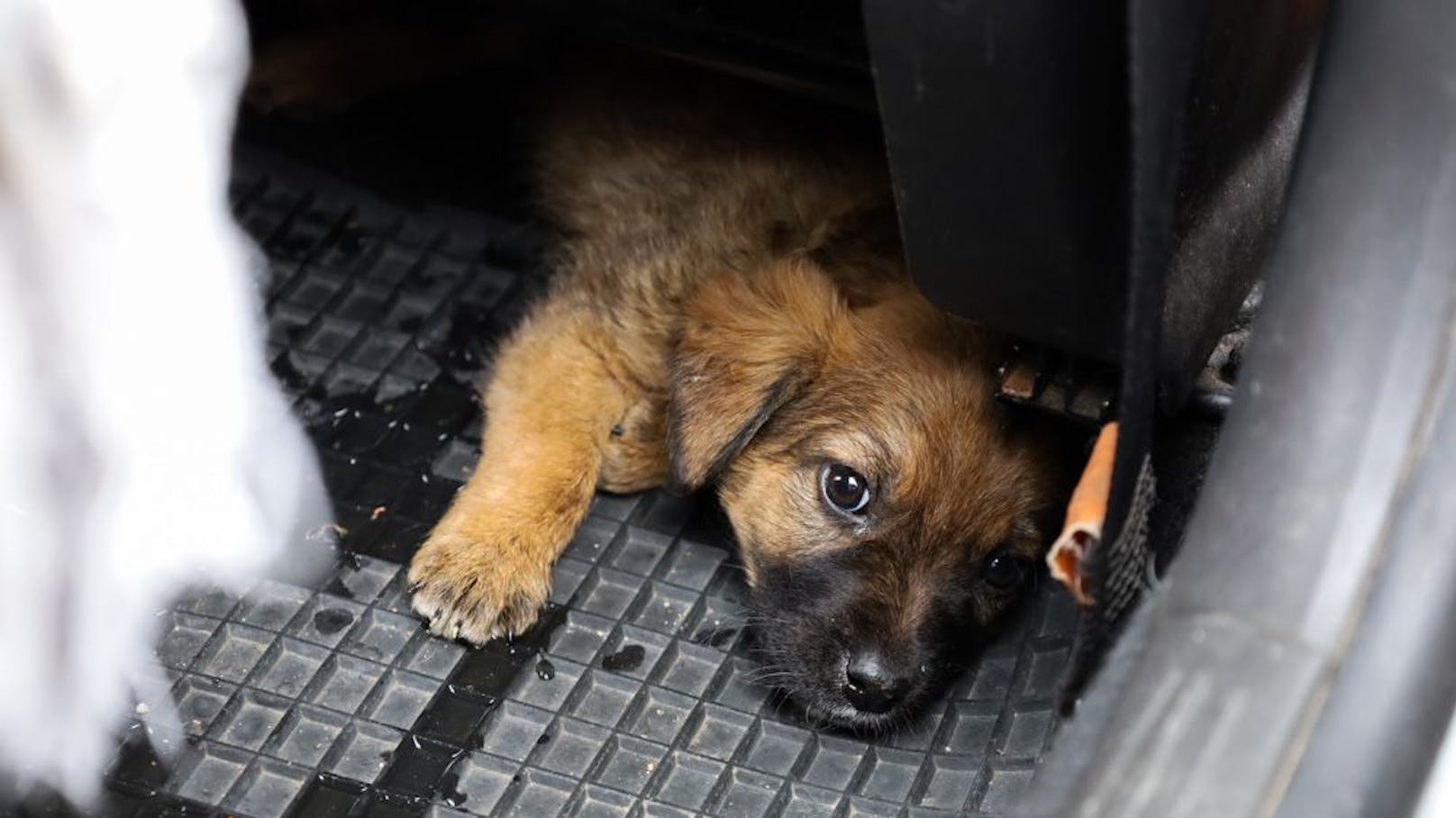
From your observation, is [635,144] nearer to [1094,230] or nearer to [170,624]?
[170,624]

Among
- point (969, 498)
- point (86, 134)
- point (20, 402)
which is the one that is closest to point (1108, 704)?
point (969, 498)

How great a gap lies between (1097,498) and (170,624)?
1487 millimetres

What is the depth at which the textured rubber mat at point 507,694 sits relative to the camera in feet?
8.15

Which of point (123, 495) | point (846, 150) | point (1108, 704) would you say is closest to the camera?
point (1108, 704)

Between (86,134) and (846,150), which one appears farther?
(86,134)

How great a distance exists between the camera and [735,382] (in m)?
2.77

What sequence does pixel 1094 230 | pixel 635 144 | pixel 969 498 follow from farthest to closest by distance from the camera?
pixel 635 144
pixel 969 498
pixel 1094 230

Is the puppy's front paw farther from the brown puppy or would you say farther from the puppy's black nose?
the puppy's black nose

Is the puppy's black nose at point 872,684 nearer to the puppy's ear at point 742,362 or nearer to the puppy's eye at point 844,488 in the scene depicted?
the puppy's eye at point 844,488

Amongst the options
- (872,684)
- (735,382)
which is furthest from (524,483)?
(872,684)

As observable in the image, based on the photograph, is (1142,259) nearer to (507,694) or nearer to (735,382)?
(735,382)

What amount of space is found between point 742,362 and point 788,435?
0.14 metres

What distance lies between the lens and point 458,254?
3.45m

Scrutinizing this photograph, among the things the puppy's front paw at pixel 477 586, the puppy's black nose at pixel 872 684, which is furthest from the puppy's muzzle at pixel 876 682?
the puppy's front paw at pixel 477 586
